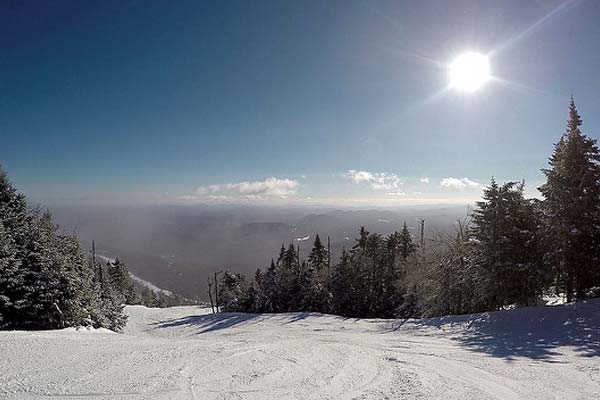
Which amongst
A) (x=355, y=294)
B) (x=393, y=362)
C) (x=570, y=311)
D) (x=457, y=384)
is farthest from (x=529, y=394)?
(x=355, y=294)

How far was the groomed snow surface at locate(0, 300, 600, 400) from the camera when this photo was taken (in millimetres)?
5488

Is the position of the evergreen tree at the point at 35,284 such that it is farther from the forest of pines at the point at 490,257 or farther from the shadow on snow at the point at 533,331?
the shadow on snow at the point at 533,331

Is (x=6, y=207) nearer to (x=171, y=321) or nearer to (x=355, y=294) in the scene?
(x=171, y=321)

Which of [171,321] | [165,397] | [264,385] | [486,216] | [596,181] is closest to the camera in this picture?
[165,397]

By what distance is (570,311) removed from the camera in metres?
11.1

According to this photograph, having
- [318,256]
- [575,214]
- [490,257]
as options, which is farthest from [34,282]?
[318,256]

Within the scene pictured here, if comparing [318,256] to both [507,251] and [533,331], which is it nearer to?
[507,251]

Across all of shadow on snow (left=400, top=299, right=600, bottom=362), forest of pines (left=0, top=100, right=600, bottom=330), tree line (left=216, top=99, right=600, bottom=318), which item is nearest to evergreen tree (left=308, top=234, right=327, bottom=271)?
tree line (left=216, top=99, right=600, bottom=318)

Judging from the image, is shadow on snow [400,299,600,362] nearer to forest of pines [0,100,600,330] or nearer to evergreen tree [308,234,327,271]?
forest of pines [0,100,600,330]

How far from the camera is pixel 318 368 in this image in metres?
6.67

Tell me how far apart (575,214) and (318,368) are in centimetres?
1344

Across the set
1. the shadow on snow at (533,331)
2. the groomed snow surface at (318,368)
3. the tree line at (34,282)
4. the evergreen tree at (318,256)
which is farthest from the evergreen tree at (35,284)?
the evergreen tree at (318,256)

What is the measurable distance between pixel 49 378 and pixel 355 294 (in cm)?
3112

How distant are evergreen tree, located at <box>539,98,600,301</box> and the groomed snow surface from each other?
412cm
